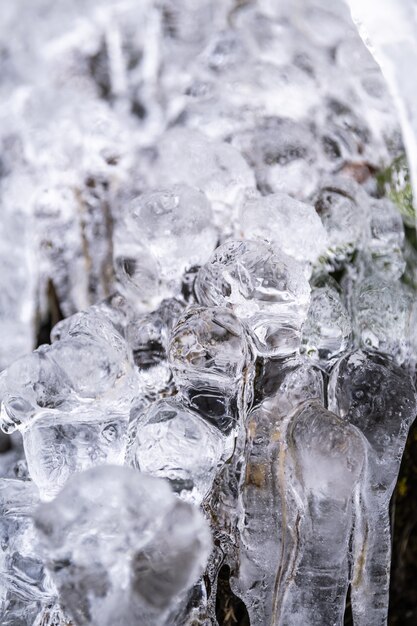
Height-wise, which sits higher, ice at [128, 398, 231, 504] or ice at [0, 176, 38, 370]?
ice at [128, 398, 231, 504]

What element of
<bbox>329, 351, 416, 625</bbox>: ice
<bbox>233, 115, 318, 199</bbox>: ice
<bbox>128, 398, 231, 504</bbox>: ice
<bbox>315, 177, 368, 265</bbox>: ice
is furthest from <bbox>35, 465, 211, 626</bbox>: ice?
<bbox>233, 115, 318, 199</bbox>: ice

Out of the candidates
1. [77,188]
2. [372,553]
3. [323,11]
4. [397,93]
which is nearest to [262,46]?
[323,11]

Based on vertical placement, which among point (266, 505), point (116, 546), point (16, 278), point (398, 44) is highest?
point (398, 44)

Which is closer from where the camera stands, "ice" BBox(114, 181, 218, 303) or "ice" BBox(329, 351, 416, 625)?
"ice" BBox(329, 351, 416, 625)

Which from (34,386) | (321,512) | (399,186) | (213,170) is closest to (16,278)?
(213,170)

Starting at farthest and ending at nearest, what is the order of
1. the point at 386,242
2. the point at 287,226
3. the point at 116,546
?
the point at 386,242, the point at 287,226, the point at 116,546

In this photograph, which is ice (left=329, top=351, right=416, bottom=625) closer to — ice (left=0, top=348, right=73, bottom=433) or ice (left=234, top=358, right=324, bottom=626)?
ice (left=234, top=358, right=324, bottom=626)

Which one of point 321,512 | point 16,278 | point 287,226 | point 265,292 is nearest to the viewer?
point 321,512

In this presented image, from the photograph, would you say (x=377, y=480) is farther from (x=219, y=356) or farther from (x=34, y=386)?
(x=34, y=386)
